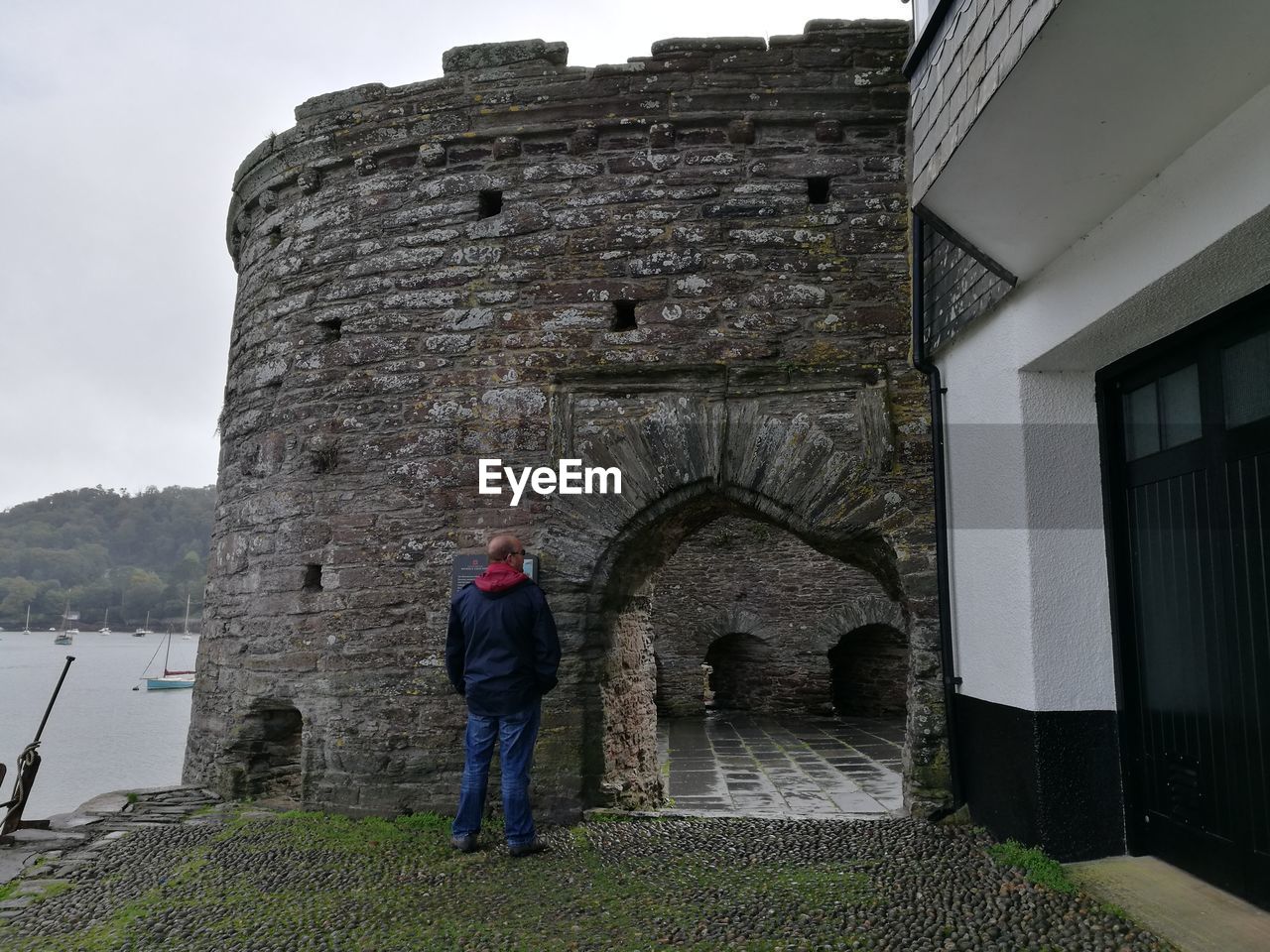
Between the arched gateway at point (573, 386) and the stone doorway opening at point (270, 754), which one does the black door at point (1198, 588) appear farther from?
the stone doorway opening at point (270, 754)

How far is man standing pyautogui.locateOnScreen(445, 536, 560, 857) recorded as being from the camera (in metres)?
4.13

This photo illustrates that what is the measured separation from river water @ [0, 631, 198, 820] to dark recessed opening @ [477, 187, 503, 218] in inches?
171

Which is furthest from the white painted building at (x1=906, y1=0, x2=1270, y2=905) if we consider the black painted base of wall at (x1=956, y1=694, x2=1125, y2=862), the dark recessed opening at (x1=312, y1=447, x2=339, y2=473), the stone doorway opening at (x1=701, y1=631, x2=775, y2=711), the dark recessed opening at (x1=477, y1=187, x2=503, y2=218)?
the stone doorway opening at (x1=701, y1=631, x2=775, y2=711)

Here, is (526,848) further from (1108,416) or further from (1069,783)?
(1108,416)

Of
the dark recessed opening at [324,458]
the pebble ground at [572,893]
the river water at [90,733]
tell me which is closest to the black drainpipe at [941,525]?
the pebble ground at [572,893]

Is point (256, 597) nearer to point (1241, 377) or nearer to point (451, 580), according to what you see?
point (451, 580)

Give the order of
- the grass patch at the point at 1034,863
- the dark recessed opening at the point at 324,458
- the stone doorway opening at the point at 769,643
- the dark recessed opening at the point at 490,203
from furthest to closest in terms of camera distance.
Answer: the stone doorway opening at the point at 769,643, the dark recessed opening at the point at 490,203, the dark recessed opening at the point at 324,458, the grass patch at the point at 1034,863

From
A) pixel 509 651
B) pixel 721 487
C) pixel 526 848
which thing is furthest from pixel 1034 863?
pixel 509 651

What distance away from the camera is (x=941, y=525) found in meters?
4.58

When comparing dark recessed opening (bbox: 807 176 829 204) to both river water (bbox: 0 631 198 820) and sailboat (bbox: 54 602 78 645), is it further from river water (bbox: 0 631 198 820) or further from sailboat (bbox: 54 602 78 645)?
sailboat (bbox: 54 602 78 645)

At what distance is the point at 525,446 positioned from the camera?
507 cm

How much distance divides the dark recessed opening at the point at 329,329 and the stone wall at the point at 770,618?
7.17 metres

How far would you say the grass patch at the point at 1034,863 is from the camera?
3.37 m

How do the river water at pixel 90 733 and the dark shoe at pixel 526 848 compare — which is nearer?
the dark shoe at pixel 526 848
